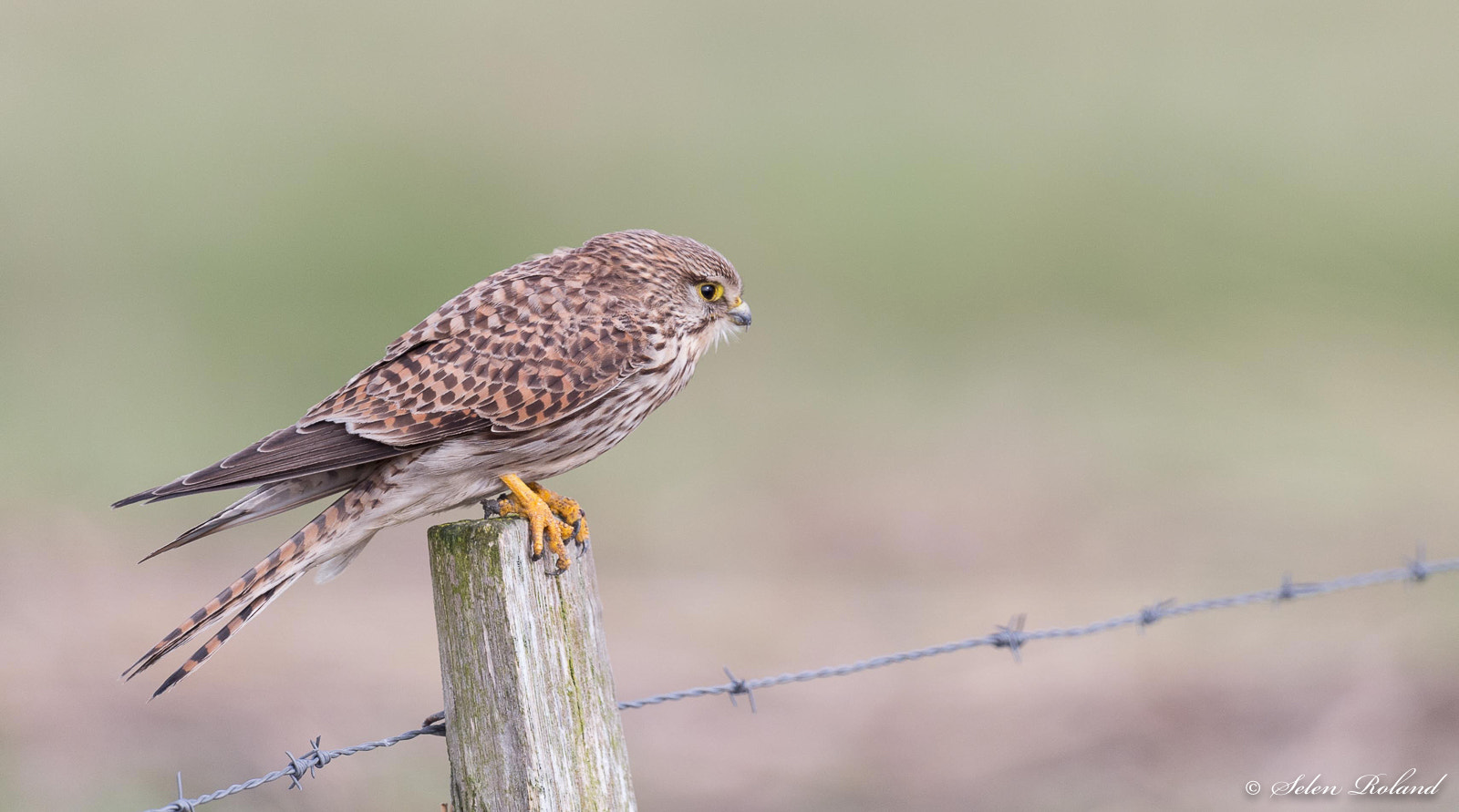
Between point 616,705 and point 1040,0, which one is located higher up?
point 1040,0

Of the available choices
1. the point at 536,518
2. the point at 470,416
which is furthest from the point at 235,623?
the point at 536,518

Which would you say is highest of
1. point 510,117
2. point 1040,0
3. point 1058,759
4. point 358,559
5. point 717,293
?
point 1040,0

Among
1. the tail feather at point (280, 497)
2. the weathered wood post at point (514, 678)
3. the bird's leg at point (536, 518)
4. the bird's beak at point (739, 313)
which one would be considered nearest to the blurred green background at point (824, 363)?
A: the tail feather at point (280, 497)

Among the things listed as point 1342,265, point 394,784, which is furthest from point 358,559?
point 1342,265

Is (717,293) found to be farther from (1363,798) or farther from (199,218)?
(199,218)

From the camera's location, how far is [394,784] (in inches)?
274

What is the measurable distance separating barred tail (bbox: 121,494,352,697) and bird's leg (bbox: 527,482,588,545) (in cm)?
55

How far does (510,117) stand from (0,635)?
50.1ft

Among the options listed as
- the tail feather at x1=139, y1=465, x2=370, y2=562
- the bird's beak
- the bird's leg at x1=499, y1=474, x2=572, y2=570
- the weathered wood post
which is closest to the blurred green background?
the tail feather at x1=139, y1=465, x2=370, y2=562

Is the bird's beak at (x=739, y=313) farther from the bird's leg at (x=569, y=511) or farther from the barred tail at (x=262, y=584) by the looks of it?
the barred tail at (x=262, y=584)

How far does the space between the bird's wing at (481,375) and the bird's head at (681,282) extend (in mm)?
177

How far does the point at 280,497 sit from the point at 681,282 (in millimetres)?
1379

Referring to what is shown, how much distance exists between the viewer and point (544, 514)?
12.2ft

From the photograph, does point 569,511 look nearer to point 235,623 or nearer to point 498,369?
point 498,369
